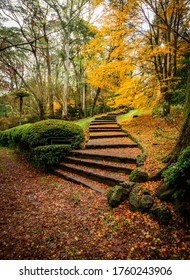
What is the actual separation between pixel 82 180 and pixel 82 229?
2.22 meters

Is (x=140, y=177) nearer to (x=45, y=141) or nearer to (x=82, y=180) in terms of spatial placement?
(x=82, y=180)

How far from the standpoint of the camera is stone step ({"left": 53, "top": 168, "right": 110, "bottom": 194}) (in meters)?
4.81

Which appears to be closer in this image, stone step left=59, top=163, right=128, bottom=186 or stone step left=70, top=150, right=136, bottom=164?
stone step left=59, top=163, right=128, bottom=186

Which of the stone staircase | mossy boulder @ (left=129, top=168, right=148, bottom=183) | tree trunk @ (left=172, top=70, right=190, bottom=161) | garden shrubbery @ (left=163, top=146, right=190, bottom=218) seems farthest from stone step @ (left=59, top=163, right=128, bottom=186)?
garden shrubbery @ (left=163, top=146, right=190, bottom=218)

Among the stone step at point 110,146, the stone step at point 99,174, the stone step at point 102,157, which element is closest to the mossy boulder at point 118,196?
the stone step at point 99,174

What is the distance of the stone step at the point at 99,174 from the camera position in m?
4.76

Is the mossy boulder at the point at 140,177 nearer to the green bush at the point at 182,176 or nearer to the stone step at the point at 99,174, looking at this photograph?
the stone step at the point at 99,174

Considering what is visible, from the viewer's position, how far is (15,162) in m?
8.68

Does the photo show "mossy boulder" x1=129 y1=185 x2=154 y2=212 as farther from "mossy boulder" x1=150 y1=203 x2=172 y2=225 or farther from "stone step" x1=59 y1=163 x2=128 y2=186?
"stone step" x1=59 y1=163 x2=128 y2=186

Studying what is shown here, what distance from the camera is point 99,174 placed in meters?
5.24

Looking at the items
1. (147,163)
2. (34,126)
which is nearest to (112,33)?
(34,126)

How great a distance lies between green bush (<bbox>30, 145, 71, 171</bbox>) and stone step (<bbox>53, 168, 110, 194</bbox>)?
40 cm

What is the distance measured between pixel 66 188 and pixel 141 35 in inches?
309
